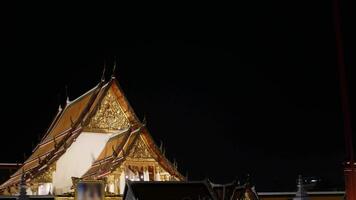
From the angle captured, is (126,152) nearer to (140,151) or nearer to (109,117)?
(140,151)

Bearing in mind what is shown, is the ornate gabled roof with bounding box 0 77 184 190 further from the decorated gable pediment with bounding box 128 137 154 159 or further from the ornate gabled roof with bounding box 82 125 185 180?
the decorated gable pediment with bounding box 128 137 154 159

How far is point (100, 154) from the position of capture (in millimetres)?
17062

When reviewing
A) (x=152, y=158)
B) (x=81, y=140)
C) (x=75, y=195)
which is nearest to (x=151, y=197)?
(x=75, y=195)

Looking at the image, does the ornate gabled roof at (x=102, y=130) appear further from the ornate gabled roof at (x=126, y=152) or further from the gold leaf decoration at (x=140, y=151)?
the gold leaf decoration at (x=140, y=151)

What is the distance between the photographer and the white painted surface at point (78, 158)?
16.2 metres

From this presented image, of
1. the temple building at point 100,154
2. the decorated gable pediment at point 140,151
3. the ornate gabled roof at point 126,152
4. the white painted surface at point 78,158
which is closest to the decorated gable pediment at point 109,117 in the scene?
the temple building at point 100,154

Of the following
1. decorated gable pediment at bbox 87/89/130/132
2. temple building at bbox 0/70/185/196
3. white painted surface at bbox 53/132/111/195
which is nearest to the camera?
temple building at bbox 0/70/185/196

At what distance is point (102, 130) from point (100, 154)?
0.72 metres

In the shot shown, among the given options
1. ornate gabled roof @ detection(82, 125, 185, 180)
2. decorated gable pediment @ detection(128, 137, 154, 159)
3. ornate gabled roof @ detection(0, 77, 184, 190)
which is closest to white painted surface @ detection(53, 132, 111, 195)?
ornate gabled roof @ detection(0, 77, 184, 190)

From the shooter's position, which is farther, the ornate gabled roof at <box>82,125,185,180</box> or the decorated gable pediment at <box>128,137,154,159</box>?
the decorated gable pediment at <box>128,137,154,159</box>

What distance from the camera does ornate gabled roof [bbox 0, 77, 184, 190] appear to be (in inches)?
623

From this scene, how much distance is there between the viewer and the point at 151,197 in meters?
9.96

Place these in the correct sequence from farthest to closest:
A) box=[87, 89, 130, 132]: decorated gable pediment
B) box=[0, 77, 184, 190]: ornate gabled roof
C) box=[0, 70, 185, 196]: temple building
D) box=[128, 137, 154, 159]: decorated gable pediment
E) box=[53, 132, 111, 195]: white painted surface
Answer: box=[87, 89, 130, 132]: decorated gable pediment < box=[53, 132, 111, 195]: white painted surface < box=[128, 137, 154, 159]: decorated gable pediment < box=[0, 77, 184, 190]: ornate gabled roof < box=[0, 70, 185, 196]: temple building

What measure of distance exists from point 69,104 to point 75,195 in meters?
6.47
